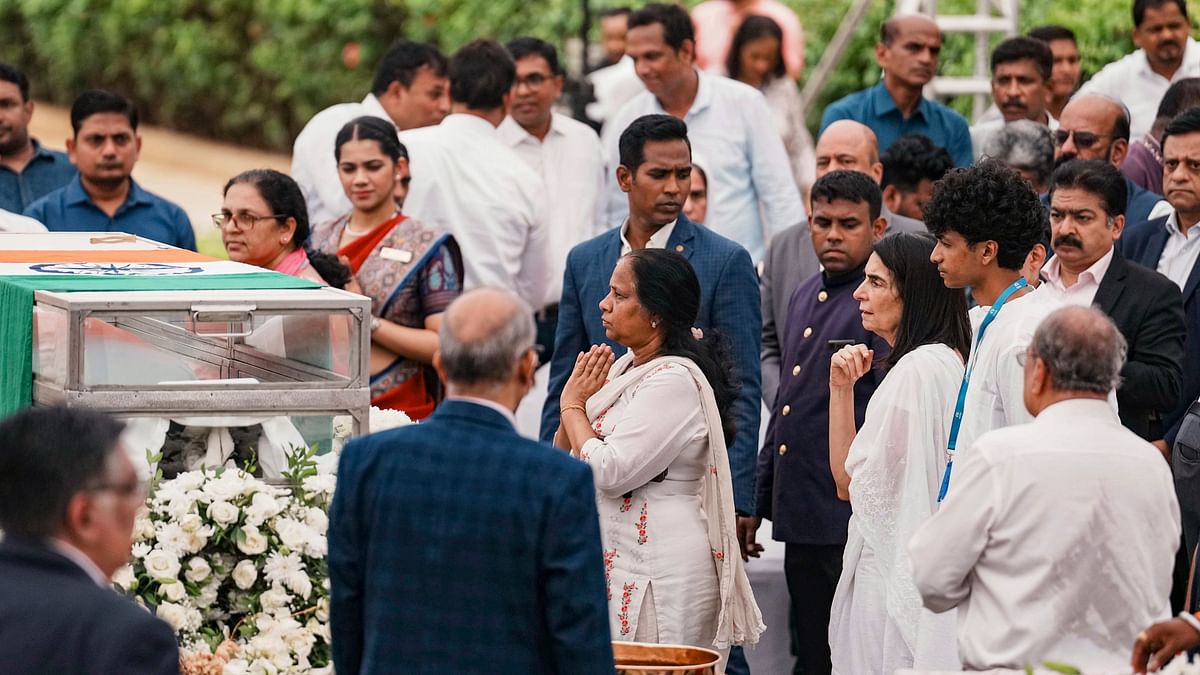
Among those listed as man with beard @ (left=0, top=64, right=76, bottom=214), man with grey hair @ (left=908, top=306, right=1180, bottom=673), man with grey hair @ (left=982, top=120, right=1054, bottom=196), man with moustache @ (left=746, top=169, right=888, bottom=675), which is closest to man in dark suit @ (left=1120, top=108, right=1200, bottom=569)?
man with grey hair @ (left=982, top=120, right=1054, bottom=196)

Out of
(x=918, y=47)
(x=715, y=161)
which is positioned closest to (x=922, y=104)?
(x=918, y=47)

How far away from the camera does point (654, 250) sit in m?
5.70

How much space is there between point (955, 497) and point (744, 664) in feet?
7.33

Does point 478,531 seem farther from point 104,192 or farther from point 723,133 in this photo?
point 723,133

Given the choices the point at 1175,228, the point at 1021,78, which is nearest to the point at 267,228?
the point at 1175,228

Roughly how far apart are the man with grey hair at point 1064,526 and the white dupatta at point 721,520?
1436 mm

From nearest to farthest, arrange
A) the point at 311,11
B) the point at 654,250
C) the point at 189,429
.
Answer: the point at 189,429 → the point at 654,250 → the point at 311,11

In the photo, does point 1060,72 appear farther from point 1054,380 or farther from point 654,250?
point 1054,380

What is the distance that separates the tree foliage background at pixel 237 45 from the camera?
58.9 feet

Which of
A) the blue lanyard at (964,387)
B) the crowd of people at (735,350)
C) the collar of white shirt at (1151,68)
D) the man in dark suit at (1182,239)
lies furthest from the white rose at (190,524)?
the collar of white shirt at (1151,68)

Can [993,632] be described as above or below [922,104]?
below

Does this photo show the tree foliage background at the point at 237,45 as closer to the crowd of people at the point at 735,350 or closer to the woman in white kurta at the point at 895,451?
the crowd of people at the point at 735,350

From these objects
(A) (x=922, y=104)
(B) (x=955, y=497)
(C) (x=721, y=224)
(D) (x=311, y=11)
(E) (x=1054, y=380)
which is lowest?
(B) (x=955, y=497)

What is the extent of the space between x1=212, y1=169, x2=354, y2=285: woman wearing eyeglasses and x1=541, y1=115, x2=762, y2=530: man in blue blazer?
87 centimetres
